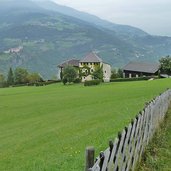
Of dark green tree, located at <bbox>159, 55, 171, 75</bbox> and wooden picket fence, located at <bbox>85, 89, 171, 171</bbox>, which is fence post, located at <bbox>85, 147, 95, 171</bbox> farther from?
dark green tree, located at <bbox>159, 55, 171, 75</bbox>

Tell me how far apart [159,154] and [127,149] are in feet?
13.2

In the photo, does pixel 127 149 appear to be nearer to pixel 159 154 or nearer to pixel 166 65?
pixel 159 154

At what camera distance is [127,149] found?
954 cm

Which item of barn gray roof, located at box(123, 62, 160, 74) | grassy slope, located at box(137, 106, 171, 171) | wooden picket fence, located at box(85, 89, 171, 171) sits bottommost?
grassy slope, located at box(137, 106, 171, 171)

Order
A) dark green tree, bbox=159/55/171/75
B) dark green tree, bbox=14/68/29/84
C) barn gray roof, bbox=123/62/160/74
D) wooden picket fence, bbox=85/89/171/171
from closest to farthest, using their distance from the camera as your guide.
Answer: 1. wooden picket fence, bbox=85/89/171/171
2. dark green tree, bbox=159/55/171/75
3. barn gray roof, bbox=123/62/160/74
4. dark green tree, bbox=14/68/29/84

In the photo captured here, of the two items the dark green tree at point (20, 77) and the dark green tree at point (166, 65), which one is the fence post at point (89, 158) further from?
the dark green tree at point (20, 77)

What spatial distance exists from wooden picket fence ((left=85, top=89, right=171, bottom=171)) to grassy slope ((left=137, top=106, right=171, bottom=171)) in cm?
29

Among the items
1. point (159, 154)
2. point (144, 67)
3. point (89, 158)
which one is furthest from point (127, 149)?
point (144, 67)

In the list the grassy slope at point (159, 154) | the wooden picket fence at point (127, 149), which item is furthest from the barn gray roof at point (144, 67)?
the wooden picket fence at point (127, 149)

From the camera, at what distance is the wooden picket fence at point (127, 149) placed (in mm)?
6410

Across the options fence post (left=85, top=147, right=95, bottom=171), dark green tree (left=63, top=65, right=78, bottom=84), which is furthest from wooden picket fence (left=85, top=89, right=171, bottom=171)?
dark green tree (left=63, top=65, right=78, bottom=84)

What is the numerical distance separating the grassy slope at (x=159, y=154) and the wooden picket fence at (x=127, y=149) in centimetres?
29

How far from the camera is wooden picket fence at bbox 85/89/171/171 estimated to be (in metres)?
6.41

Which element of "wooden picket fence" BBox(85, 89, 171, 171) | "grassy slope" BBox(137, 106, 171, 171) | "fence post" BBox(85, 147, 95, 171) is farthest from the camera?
"grassy slope" BBox(137, 106, 171, 171)
